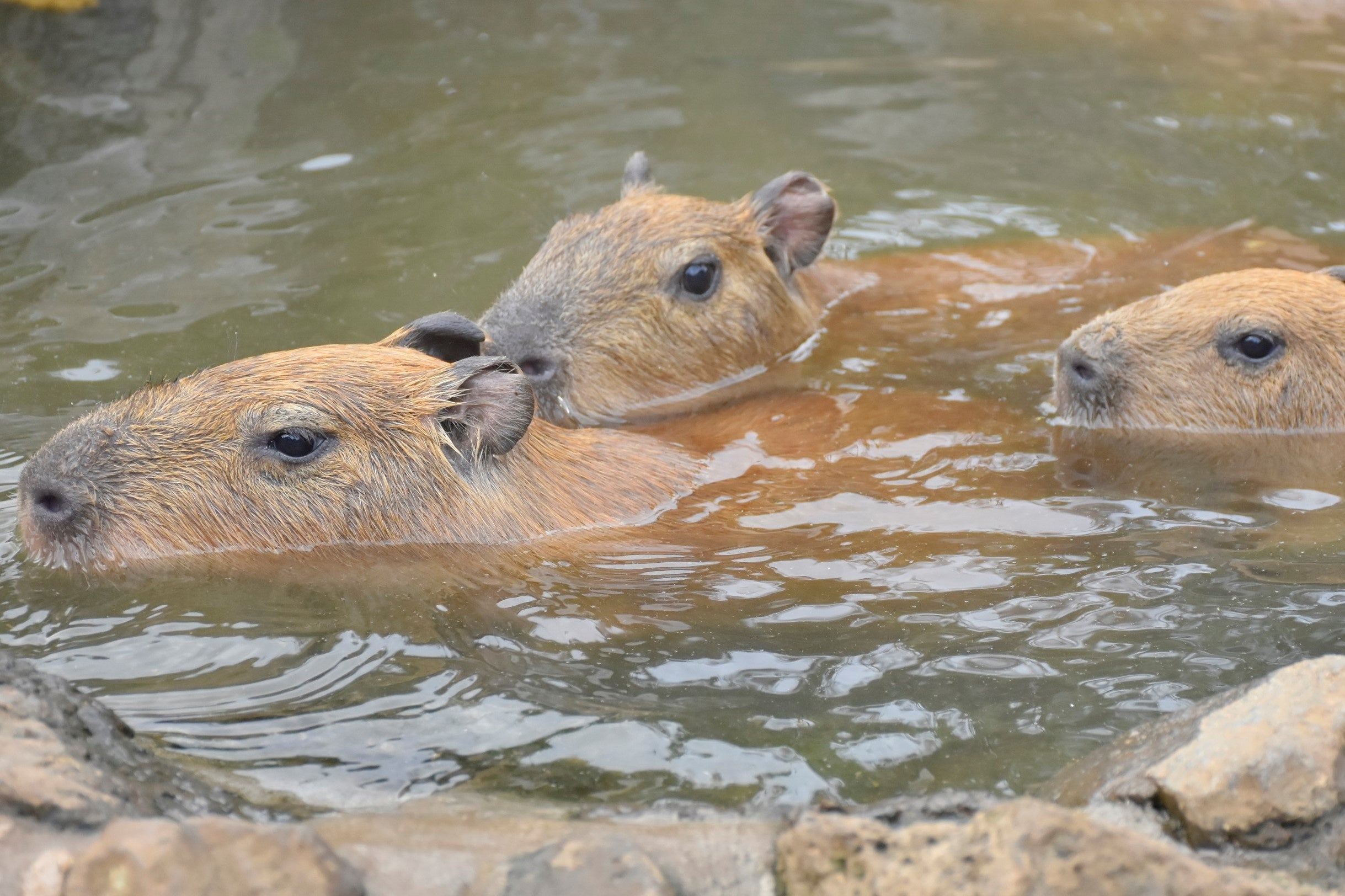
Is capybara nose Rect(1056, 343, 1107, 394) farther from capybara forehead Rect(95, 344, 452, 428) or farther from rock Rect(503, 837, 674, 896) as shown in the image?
rock Rect(503, 837, 674, 896)

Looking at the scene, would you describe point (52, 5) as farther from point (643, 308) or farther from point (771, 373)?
point (771, 373)

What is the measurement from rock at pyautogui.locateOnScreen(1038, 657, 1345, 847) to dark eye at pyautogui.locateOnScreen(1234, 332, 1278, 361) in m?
3.05

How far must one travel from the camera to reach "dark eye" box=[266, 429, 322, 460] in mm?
4723

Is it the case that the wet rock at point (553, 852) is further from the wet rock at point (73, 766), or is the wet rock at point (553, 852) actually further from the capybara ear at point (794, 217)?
the capybara ear at point (794, 217)

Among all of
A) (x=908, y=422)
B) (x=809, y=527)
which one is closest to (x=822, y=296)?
(x=908, y=422)

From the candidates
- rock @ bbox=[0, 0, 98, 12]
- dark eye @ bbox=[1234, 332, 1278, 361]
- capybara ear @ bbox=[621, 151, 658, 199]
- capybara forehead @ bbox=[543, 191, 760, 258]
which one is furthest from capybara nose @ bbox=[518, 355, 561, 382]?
rock @ bbox=[0, 0, 98, 12]

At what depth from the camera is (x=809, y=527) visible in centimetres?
524

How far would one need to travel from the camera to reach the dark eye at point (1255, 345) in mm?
6148

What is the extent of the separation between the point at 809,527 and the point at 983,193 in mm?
4973

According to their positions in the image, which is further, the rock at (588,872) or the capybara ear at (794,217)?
the capybara ear at (794,217)

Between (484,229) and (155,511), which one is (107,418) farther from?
(484,229)

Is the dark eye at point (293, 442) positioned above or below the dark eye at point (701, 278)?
above

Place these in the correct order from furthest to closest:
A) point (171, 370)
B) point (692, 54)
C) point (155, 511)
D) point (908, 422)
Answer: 1. point (692, 54)
2. point (171, 370)
3. point (908, 422)
4. point (155, 511)

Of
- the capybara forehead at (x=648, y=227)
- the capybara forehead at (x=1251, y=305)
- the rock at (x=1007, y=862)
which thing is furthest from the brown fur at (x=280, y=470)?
the capybara forehead at (x=1251, y=305)
